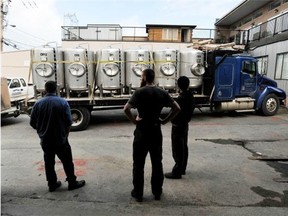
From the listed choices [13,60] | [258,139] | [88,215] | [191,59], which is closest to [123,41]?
[13,60]

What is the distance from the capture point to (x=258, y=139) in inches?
332

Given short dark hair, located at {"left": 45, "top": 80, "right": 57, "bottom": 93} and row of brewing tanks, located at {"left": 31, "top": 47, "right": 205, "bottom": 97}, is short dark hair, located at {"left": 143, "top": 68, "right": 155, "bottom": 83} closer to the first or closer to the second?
short dark hair, located at {"left": 45, "top": 80, "right": 57, "bottom": 93}

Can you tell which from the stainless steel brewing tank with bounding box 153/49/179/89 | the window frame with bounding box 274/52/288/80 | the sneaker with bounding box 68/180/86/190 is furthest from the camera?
the window frame with bounding box 274/52/288/80

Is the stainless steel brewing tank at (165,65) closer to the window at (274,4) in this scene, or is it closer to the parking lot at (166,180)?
the parking lot at (166,180)

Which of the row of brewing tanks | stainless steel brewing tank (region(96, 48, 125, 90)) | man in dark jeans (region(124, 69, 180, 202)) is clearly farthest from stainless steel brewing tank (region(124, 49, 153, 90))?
man in dark jeans (region(124, 69, 180, 202))

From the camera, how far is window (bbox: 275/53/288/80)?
52.2 feet

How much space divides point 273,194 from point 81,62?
7406 mm

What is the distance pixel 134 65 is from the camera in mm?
10281

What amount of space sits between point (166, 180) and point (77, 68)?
6.05 metres

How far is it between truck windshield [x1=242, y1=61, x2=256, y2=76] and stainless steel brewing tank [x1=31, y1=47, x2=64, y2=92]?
7.39 metres

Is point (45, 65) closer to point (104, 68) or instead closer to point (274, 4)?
point (104, 68)

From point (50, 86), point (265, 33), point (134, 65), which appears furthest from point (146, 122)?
point (265, 33)

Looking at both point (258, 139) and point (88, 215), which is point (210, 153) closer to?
point (258, 139)

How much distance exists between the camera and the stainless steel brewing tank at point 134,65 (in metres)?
10.3
